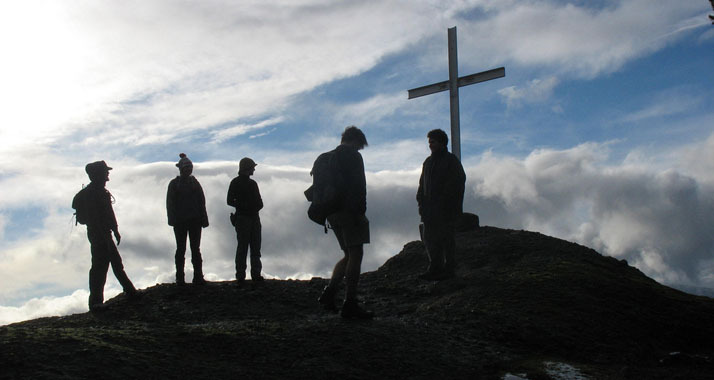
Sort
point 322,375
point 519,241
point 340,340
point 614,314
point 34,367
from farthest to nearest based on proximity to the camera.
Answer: point 519,241
point 614,314
point 340,340
point 322,375
point 34,367

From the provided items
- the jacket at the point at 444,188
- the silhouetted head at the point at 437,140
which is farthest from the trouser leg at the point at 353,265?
the silhouetted head at the point at 437,140

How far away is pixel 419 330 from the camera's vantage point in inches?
311

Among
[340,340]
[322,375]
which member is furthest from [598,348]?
[322,375]

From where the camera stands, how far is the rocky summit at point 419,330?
6.17 meters

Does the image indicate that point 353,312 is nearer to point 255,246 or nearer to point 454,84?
point 255,246

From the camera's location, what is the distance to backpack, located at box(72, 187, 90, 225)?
35.8ft

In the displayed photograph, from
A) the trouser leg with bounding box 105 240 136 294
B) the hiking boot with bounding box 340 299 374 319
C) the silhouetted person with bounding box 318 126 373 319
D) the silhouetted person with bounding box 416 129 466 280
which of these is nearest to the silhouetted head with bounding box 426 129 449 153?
the silhouetted person with bounding box 416 129 466 280

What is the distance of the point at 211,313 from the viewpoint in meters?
10.3

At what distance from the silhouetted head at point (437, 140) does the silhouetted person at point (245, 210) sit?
3.38m

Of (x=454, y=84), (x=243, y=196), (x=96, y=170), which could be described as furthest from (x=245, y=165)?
(x=454, y=84)

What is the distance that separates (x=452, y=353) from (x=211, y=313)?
460cm

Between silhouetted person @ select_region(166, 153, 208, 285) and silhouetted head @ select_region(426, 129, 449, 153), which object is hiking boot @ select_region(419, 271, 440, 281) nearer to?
silhouetted head @ select_region(426, 129, 449, 153)

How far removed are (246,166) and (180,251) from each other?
199 cm

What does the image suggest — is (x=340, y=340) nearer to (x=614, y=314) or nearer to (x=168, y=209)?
(x=614, y=314)
